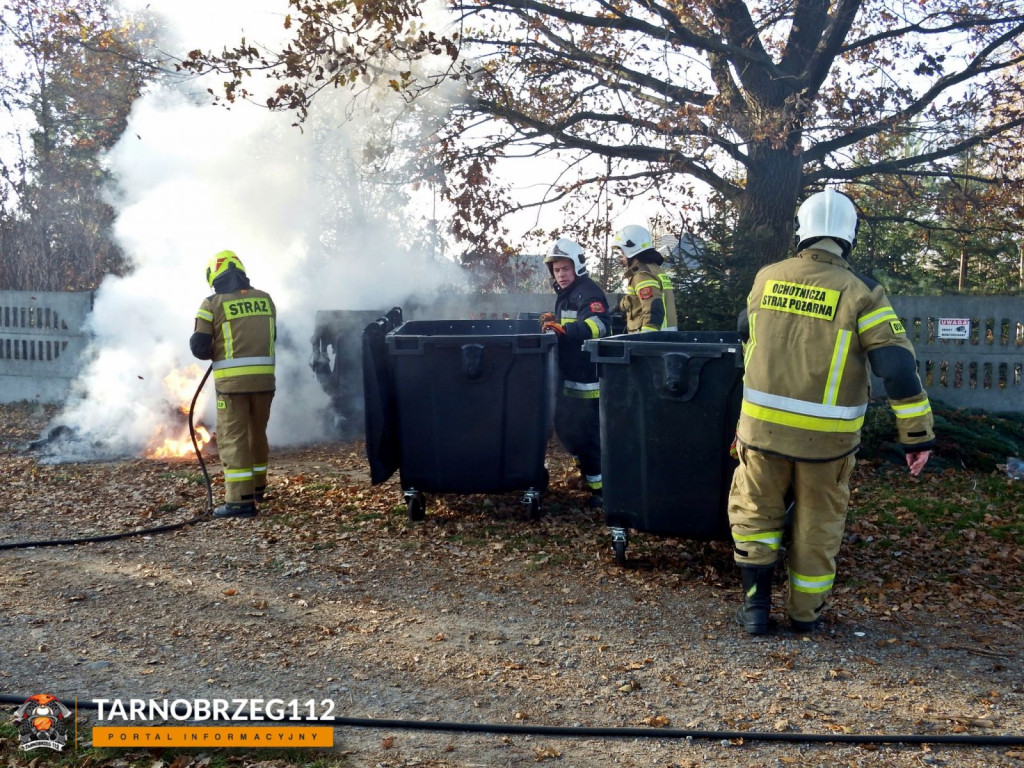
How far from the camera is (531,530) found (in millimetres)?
5914

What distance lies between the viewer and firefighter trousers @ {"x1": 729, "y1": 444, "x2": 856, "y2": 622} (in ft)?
13.1

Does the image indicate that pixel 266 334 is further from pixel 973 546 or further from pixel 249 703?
pixel 973 546

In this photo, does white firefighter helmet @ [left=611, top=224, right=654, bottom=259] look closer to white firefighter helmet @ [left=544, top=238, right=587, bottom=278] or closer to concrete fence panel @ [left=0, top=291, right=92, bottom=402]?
white firefighter helmet @ [left=544, top=238, right=587, bottom=278]

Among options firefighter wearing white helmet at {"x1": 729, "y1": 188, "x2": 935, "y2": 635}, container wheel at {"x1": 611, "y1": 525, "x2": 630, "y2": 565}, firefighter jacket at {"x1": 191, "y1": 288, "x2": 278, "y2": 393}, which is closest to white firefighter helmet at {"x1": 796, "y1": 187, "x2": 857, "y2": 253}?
firefighter wearing white helmet at {"x1": 729, "y1": 188, "x2": 935, "y2": 635}

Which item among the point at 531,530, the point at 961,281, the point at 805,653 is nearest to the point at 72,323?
the point at 531,530

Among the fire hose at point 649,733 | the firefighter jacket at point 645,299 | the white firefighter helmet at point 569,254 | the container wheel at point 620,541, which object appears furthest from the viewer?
the firefighter jacket at point 645,299

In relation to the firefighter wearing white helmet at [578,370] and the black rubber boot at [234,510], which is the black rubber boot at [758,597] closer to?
the firefighter wearing white helmet at [578,370]

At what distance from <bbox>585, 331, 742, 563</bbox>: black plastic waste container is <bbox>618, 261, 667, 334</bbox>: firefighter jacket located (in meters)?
1.73

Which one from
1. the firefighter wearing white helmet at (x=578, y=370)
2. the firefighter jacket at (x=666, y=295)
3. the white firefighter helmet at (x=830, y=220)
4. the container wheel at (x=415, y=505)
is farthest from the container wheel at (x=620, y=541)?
the firefighter jacket at (x=666, y=295)

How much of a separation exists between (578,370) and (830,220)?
2638mm

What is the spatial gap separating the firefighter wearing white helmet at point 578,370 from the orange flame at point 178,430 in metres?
3.76

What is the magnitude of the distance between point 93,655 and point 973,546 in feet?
16.6

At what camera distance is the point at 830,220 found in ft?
13.1

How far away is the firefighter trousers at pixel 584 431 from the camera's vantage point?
6371 mm
